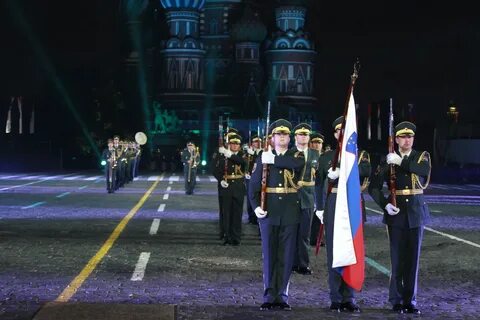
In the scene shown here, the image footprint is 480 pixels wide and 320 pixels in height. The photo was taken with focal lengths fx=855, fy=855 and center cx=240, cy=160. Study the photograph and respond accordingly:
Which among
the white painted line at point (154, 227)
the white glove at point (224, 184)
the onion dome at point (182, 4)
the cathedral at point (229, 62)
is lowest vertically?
the white painted line at point (154, 227)

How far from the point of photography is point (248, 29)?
110688 millimetres

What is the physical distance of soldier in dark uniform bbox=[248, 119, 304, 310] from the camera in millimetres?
9344

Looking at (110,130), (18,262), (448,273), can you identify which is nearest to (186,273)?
(18,262)

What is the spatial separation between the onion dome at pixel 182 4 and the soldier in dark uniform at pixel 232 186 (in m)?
92.7

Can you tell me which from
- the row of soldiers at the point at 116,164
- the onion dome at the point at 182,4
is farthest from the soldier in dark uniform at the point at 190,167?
the onion dome at the point at 182,4

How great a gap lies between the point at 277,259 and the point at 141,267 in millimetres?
3412

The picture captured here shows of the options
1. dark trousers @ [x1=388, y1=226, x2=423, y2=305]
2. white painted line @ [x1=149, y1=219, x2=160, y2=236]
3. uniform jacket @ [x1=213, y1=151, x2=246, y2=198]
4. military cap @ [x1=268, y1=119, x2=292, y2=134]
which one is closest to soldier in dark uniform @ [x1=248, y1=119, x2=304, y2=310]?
military cap @ [x1=268, y1=119, x2=292, y2=134]

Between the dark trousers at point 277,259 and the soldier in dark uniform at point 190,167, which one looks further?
the soldier in dark uniform at point 190,167

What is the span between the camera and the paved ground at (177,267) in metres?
9.35

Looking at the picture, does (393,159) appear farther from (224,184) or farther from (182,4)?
(182,4)

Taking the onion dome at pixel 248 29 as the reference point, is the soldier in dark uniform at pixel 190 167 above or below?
below

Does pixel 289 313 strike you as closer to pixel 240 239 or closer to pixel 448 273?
pixel 448 273

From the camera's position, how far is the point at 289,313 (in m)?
9.00

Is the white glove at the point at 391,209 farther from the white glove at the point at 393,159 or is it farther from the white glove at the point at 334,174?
the white glove at the point at 334,174
